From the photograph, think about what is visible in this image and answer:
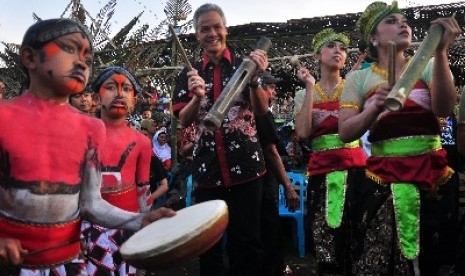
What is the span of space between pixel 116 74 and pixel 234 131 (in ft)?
3.11

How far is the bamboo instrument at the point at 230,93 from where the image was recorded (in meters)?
2.66

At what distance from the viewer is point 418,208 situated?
9.03 ft

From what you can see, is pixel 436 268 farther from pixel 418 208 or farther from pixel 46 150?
pixel 46 150

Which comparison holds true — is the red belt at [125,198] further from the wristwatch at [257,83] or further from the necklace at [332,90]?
the necklace at [332,90]

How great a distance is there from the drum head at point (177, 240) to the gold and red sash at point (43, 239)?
10.9 inches

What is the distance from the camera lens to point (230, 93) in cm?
280

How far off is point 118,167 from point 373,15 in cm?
190

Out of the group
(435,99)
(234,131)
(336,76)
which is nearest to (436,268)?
Answer: (435,99)

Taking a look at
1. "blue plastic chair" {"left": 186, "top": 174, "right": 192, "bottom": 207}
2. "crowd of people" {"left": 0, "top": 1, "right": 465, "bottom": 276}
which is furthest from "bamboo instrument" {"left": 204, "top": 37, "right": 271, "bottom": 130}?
"blue plastic chair" {"left": 186, "top": 174, "right": 192, "bottom": 207}

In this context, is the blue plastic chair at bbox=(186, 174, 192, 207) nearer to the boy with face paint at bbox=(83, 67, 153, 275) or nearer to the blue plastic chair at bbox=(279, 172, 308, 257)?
the blue plastic chair at bbox=(279, 172, 308, 257)

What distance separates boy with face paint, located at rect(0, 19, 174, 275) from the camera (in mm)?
2018

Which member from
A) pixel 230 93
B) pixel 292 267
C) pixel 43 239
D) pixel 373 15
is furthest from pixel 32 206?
pixel 292 267

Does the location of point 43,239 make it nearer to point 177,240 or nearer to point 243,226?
point 177,240

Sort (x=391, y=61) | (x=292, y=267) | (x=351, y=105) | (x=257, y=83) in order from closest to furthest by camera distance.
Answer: (x=391, y=61)
(x=351, y=105)
(x=257, y=83)
(x=292, y=267)
